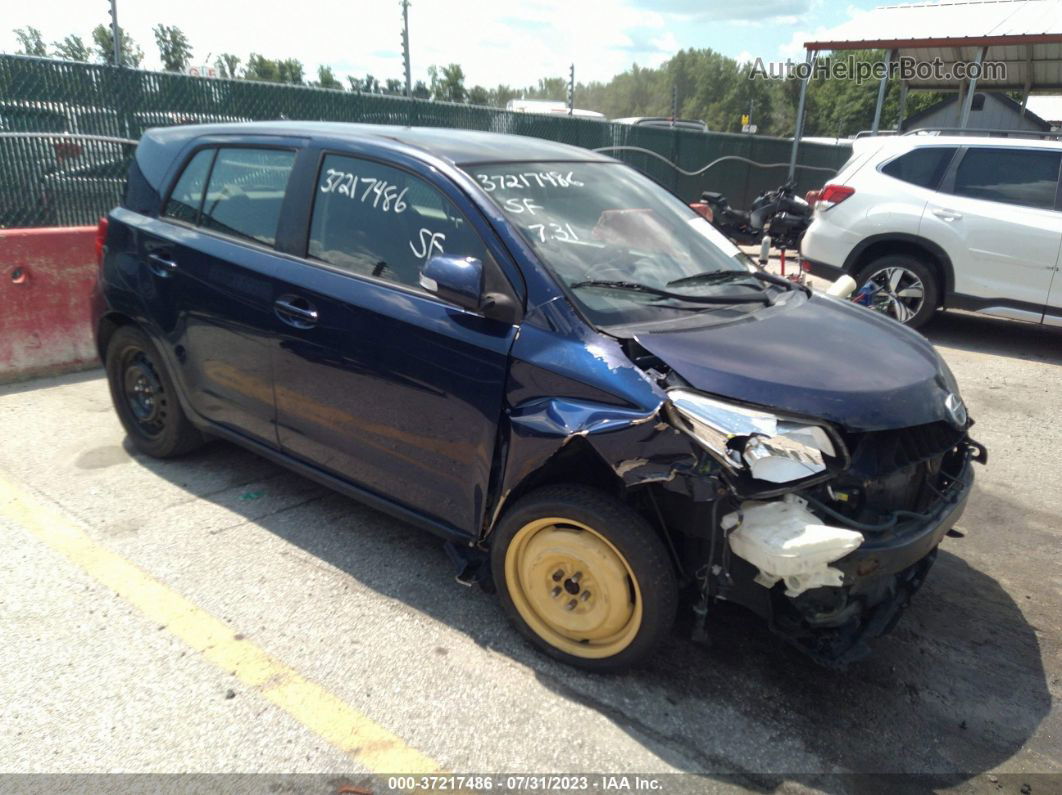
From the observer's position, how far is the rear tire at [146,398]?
13.7 ft

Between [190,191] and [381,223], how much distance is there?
1.35 metres

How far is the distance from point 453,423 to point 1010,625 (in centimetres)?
241

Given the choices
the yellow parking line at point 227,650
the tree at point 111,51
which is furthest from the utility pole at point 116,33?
the yellow parking line at point 227,650

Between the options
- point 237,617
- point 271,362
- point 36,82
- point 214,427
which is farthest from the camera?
point 36,82

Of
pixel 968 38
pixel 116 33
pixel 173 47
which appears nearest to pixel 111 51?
pixel 116 33

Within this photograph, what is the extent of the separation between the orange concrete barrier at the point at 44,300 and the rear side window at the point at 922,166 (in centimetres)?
704

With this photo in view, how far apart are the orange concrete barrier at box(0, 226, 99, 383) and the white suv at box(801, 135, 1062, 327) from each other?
619cm

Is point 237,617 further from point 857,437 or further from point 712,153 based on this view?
point 712,153

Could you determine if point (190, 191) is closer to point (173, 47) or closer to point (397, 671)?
point (397, 671)

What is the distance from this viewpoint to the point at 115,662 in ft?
9.18

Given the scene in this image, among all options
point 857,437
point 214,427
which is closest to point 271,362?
point 214,427

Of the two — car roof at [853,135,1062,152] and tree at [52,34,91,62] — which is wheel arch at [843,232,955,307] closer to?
car roof at [853,135,1062,152]

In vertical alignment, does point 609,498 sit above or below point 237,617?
above

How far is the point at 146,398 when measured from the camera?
172 inches
